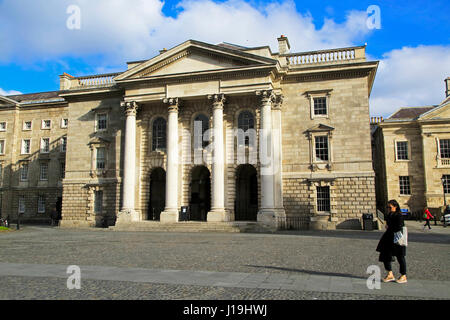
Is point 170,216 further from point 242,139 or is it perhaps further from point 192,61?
point 192,61

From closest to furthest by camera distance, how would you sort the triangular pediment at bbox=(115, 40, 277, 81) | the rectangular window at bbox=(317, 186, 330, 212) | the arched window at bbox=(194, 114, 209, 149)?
the rectangular window at bbox=(317, 186, 330, 212)
the triangular pediment at bbox=(115, 40, 277, 81)
the arched window at bbox=(194, 114, 209, 149)

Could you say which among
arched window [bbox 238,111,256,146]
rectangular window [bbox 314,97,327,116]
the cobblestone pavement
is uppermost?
rectangular window [bbox 314,97,327,116]

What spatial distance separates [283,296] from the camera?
6965mm

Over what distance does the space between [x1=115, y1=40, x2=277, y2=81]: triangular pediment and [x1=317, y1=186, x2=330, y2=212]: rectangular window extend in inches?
371

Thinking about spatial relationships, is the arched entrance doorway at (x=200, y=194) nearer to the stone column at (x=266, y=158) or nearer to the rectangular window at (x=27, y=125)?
the stone column at (x=266, y=158)

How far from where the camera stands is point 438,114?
125 ft

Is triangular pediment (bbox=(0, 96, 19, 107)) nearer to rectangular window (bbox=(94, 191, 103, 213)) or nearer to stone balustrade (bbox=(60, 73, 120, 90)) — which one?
stone balustrade (bbox=(60, 73, 120, 90))

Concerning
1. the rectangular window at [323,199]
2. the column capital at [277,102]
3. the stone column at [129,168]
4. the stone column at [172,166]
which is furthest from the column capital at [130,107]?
the rectangular window at [323,199]

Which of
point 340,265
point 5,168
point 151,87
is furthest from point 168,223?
point 5,168

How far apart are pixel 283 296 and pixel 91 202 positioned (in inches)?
1134

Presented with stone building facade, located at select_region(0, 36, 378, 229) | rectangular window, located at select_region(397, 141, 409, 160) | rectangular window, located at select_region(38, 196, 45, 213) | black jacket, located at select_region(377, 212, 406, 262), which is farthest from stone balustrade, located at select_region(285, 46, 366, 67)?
rectangular window, located at select_region(38, 196, 45, 213)

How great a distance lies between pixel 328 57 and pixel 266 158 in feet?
29.0

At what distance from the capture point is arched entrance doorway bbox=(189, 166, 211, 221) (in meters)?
32.1
